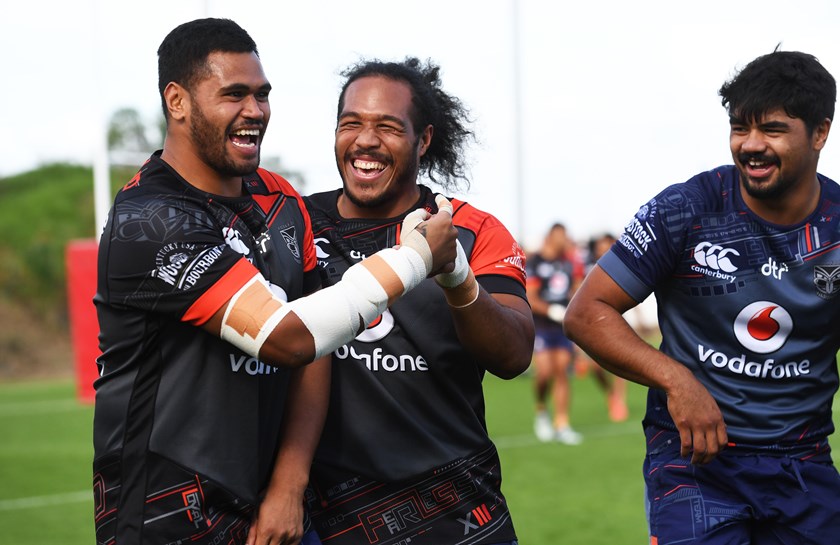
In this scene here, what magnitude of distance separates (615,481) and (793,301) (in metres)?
6.51

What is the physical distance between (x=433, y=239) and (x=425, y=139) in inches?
36.0

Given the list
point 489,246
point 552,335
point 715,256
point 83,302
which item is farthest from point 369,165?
point 83,302

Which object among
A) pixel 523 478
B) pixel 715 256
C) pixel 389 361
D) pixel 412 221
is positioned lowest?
pixel 523 478

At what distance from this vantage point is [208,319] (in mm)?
2969

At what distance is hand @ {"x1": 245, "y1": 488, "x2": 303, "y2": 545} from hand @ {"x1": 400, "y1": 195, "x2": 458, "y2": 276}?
0.79 metres

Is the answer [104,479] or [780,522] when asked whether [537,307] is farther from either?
→ [104,479]

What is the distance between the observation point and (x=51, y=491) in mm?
10297

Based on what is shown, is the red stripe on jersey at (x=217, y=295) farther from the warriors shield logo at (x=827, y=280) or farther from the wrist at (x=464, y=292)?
the warriors shield logo at (x=827, y=280)

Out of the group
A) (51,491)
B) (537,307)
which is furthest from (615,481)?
(51,491)

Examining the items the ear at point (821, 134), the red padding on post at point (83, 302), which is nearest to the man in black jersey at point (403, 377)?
the ear at point (821, 134)

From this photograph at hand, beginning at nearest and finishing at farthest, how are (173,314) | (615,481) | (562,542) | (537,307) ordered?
(173,314) → (562,542) → (615,481) → (537,307)

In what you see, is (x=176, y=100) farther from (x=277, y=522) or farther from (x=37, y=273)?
(x=37, y=273)

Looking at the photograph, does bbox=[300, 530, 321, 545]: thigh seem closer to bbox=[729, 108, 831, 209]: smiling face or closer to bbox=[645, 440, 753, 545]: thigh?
bbox=[645, 440, 753, 545]: thigh

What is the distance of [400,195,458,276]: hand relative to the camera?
10.5 feet
